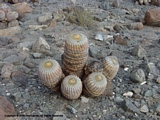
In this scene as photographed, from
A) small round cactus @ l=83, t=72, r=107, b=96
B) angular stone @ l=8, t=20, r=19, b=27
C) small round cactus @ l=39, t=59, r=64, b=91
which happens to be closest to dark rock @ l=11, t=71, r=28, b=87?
small round cactus @ l=39, t=59, r=64, b=91

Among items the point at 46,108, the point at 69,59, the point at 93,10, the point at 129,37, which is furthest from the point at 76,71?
the point at 93,10

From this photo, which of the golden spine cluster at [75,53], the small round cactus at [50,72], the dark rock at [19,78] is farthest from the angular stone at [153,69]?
the dark rock at [19,78]

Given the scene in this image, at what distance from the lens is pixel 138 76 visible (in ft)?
12.8

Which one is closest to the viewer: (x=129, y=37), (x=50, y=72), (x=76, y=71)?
(x=50, y=72)

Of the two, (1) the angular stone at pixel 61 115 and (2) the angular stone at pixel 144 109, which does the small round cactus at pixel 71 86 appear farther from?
(2) the angular stone at pixel 144 109

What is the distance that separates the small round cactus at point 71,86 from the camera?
3.12 m

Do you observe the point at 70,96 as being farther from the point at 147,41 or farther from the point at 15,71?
the point at 147,41

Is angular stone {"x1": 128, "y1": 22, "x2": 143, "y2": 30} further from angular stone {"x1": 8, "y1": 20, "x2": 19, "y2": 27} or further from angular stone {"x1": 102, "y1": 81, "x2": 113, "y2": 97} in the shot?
angular stone {"x1": 102, "y1": 81, "x2": 113, "y2": 97}

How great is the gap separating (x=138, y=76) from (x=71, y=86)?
119 centimetres

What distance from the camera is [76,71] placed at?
342cm

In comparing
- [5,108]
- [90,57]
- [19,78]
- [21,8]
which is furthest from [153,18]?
[5,108]

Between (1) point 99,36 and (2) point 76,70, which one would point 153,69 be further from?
(1) point 99,36

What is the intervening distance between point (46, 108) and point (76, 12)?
141 inches

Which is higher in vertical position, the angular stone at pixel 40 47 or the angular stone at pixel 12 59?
the angular stone at pixel 40 47
